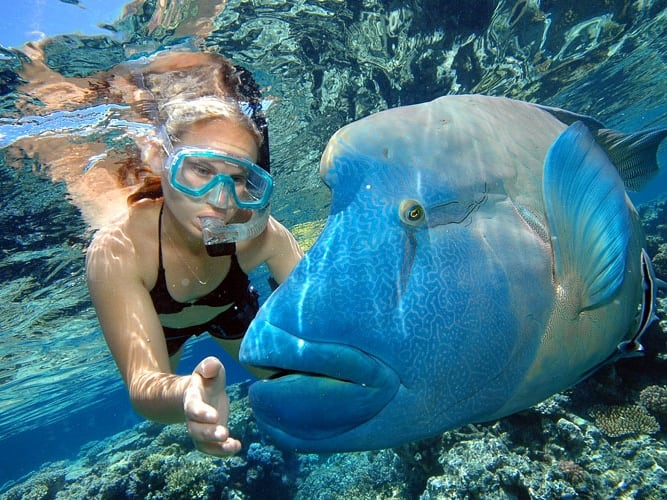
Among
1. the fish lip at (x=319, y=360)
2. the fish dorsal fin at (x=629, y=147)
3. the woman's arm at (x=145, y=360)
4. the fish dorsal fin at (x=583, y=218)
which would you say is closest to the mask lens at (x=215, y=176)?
the woman's arm at (x=145, y=360)

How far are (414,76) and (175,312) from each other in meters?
7.68

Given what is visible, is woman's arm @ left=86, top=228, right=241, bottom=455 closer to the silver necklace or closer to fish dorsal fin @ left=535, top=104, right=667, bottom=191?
the silver necklace

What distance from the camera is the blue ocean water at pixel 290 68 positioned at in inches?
212

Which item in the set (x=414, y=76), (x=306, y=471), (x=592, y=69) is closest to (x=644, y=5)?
(x=592, y=69)

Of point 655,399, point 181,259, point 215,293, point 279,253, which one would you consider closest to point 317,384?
point 181,259

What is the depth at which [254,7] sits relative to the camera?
5.86 metres

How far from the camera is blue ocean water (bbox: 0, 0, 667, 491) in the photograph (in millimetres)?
5383

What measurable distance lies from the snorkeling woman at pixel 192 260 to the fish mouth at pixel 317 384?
0.41 m

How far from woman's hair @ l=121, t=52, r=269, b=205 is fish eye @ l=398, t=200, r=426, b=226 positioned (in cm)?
364

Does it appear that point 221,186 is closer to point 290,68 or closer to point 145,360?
point 145,360

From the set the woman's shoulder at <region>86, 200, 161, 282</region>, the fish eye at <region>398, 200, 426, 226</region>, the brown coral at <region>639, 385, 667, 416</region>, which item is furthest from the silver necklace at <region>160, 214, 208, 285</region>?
the brown coral at <region>639, 385, 667, 416</region>

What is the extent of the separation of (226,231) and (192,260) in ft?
1.69

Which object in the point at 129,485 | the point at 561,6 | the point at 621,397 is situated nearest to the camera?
the point at 621,397

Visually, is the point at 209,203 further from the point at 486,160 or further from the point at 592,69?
the point at 592,69
